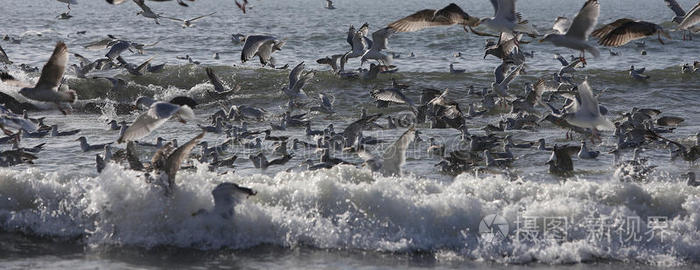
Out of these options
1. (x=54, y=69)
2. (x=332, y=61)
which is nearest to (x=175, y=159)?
(x=54, y=69)

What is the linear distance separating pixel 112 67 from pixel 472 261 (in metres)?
13.0

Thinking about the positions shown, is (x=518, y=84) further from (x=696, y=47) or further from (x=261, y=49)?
(x=696, y=47)

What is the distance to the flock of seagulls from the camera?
31.1 ft

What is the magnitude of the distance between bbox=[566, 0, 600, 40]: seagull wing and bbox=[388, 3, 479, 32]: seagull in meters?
1.11

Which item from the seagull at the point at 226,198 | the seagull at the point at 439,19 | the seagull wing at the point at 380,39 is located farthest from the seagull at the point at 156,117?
the seagull wing at the point at 380,39

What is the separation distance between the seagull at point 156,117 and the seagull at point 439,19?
2767mm

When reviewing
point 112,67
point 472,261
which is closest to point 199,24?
point 112,67

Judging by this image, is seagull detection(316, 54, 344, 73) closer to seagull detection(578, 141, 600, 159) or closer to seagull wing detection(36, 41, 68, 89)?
seagull detection(578, 141, 600, 159)

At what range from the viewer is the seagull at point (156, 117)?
8758mm

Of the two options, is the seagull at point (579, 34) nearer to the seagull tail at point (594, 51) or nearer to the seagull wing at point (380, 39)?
the seagull tail at point (594, 51)

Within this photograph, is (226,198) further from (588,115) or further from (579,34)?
(579,34)

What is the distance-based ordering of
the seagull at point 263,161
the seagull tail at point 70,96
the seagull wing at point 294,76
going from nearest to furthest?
1. the seagull tail at point 70,96
2. the seagull at point 263,161
3. the seagull wing at point 294,76

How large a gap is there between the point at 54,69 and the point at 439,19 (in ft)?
14.2

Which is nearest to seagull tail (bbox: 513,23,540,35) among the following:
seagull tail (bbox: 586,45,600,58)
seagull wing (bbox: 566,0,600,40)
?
seagull wing (bbox: 566,0,600,40)
